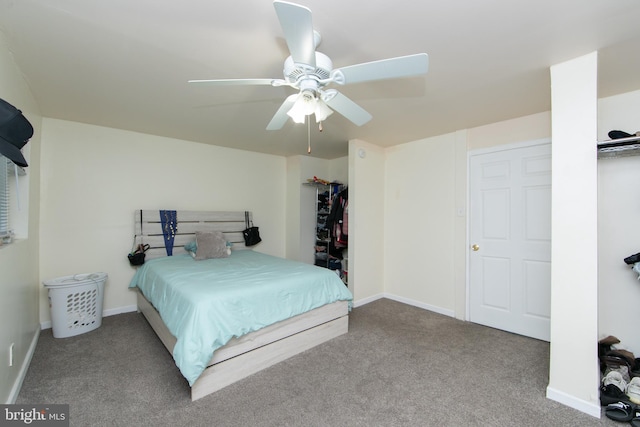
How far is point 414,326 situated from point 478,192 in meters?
1.74

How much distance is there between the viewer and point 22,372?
6.63ft

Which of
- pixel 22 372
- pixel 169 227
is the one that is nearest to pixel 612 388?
pixel 22 372

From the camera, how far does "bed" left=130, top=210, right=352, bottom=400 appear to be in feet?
6.17

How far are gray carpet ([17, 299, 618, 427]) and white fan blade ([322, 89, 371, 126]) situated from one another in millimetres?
1967

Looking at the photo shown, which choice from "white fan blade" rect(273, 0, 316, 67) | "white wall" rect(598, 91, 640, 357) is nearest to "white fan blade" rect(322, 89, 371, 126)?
"white fan blade" rect(273, 0, 316, 67)

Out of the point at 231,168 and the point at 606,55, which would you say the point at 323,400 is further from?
the point at 231,168

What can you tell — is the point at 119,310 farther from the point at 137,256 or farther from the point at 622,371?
the point at 622,371

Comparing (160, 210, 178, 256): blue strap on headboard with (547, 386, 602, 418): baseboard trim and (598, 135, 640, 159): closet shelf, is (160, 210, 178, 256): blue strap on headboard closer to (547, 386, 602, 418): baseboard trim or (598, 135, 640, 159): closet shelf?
(547, 386, 602, 418): baseboard trim

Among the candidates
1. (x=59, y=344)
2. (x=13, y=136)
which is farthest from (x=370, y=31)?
(x=59, y=344)

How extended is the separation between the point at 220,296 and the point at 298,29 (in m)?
1.78

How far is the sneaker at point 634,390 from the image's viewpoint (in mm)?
1765

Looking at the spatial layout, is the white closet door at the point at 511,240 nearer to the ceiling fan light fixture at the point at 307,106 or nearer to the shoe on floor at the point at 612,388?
the shoe on floor at the point at 612,388

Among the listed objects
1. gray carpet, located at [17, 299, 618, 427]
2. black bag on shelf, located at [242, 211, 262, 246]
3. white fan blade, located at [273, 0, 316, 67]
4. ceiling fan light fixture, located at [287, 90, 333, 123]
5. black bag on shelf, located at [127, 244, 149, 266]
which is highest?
white fan blade, located at [273, 0, 316, 67]

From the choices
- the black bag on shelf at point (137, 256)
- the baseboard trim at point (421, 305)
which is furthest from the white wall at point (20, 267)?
the baseboard trim at point (421, 305)
